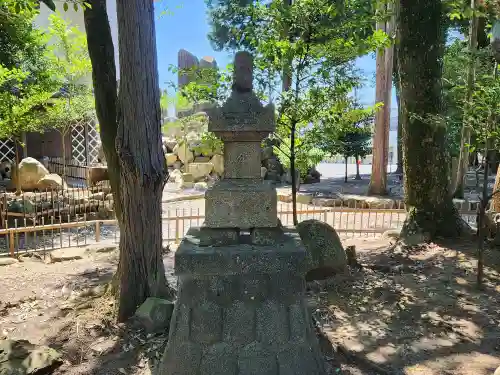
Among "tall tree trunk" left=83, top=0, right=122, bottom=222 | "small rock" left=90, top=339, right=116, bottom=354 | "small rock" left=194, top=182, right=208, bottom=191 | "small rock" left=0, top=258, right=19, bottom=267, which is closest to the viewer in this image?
"small rock" left=90, top=339, right=116, bottom=354

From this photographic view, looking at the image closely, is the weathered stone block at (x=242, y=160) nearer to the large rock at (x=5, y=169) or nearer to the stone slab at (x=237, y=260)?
the stone slab at (x=237, y=260)

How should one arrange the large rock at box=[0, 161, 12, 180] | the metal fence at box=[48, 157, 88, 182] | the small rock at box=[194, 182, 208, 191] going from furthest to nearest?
the small rock at box=[194, 182, 208, 191] < the metal fence at box=[48, 157, 88, 182] < the large rock at box=[0, 161, 12, 180]

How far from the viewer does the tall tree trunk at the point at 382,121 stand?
594 inches

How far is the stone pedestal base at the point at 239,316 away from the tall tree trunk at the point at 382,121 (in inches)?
493

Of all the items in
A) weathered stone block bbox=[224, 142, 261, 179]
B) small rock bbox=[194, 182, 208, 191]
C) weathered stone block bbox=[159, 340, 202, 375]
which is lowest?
weathered stone block bbox=[159, 340, 202, 375]

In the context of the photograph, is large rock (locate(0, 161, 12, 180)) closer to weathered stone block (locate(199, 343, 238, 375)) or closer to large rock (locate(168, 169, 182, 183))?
large rock (locate(168, 169, 182, 183))

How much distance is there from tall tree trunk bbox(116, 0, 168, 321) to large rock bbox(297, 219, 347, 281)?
7.89 feet

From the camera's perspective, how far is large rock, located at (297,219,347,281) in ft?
21.1

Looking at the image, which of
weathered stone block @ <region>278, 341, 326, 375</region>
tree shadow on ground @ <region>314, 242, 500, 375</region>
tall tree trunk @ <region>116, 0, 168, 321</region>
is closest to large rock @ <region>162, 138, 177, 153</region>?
tree shadow on ground @ <region>314, 242, 500, 375</region>

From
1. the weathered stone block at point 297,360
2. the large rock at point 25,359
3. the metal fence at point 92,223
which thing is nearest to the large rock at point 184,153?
the metal fence at point 92,223

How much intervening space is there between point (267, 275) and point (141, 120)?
2352 millimetres

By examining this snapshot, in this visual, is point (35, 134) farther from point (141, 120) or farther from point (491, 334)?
point (491, 334)

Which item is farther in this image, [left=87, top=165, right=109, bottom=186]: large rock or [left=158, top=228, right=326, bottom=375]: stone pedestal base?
[left=87, top=165, right=109, bottom=186]: large rock

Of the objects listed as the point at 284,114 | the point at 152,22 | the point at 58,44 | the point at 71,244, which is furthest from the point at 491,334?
the point at 58,44
